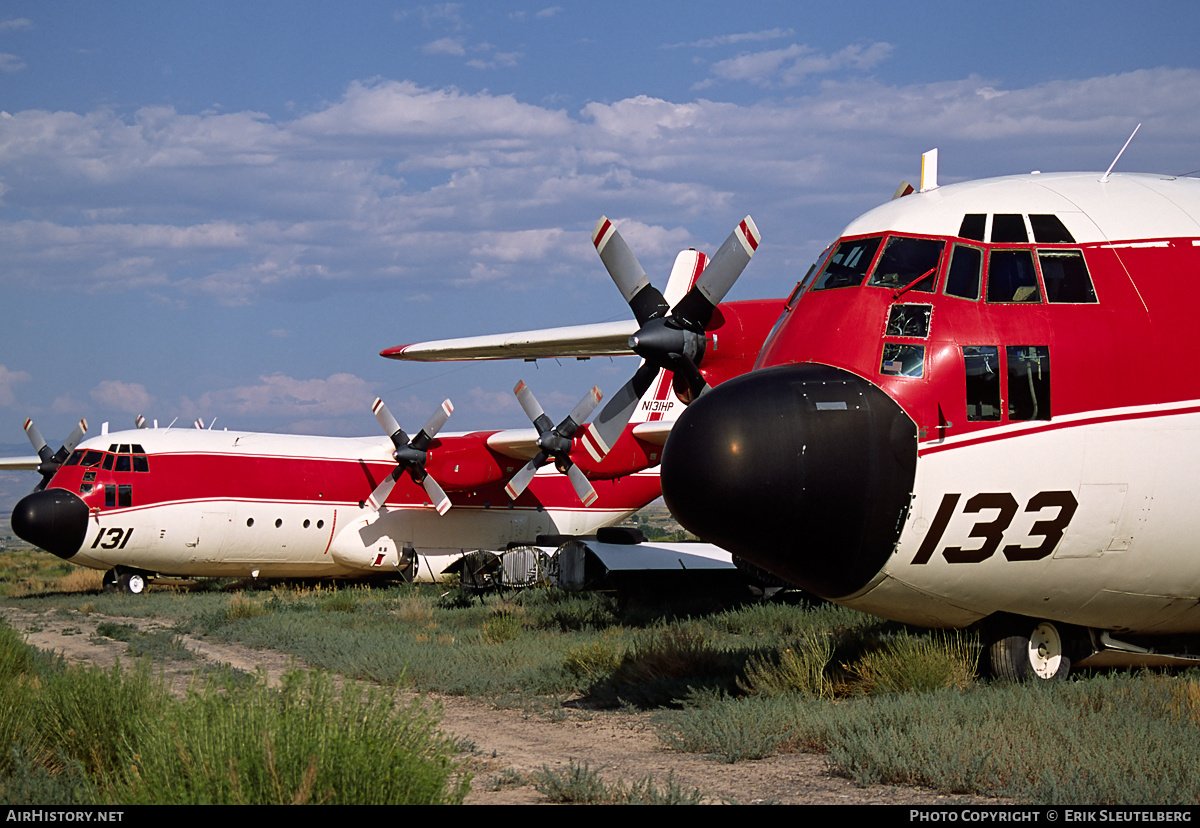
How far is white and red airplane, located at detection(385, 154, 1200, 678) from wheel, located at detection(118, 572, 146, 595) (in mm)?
21442

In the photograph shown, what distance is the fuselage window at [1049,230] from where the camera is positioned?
328 inches

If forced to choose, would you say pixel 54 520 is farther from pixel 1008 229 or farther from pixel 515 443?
pixel 1008 229

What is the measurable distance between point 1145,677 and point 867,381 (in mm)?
4160

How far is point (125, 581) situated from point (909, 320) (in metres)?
23.0

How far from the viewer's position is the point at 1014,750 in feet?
22.8

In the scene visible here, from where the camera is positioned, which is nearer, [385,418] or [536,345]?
[536,345]

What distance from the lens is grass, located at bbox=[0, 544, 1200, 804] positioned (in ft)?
21.6

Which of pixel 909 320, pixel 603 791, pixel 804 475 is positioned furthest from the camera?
pixel 909 320

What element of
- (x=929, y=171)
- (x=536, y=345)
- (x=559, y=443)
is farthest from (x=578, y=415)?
(x=929, y=171)

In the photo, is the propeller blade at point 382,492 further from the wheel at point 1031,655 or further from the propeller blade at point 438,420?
the wheel at point 1031,655

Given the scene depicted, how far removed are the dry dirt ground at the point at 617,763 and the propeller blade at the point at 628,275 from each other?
16.2 feet

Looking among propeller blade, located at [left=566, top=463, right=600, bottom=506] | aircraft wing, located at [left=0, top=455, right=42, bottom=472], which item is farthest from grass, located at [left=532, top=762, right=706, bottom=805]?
aircraft wing, located at [left=0, top=455, right=42, bottom=472]

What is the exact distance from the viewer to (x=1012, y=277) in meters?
8.17

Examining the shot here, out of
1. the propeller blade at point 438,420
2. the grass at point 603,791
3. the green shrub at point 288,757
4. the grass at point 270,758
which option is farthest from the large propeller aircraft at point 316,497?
the green shrub at point 288,757
